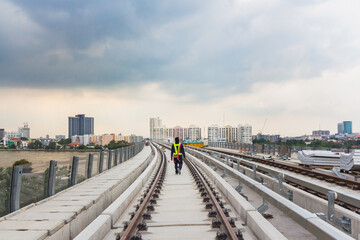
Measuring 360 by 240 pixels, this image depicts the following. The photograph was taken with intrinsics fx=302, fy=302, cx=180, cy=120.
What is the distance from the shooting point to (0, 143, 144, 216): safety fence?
641 centimetres

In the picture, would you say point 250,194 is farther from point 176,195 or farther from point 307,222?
point 307,222

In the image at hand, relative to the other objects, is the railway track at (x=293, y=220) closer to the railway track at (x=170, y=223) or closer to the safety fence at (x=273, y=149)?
the railway track at (x=170, y=223)

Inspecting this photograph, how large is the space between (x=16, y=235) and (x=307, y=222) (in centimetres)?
446

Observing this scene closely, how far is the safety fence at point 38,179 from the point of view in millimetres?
6410

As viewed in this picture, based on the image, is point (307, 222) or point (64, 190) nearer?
point (307, 222)

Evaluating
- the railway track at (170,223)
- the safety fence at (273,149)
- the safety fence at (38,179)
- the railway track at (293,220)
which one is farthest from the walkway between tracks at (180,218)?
the safety fence at (273,149)

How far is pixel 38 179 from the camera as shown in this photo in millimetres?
7520

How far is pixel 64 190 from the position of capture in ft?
29.3

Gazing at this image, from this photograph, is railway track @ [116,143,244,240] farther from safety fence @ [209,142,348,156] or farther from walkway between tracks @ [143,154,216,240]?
safety fence @ [209,142,348,156]

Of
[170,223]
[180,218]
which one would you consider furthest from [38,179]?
[180,218]

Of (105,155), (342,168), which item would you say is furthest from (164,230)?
(342,168)

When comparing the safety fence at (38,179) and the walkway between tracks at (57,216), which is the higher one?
the safety fence at (38,179)

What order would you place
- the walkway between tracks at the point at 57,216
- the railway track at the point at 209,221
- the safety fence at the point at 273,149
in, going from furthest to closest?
the safety fence at the point at 273,149 < the walkway between tracks at the point at 57,216 < the railway track at the point at 209,221

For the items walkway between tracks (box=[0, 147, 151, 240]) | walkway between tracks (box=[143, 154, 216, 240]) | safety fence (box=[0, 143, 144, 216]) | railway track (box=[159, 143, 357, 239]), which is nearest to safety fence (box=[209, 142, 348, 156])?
walkway between tracks (box=[143, 154, 216, 240])
